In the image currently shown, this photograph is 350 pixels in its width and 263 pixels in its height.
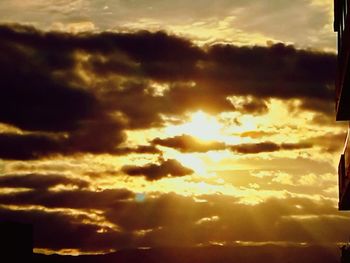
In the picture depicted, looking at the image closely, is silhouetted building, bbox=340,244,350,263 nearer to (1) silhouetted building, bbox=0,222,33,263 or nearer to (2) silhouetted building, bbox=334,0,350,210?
(2) silhouetted building, bbox=334,0,350,210

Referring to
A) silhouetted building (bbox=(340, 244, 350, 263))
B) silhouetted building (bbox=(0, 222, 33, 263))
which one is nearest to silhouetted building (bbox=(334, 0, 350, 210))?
silhouetted building (bbox=(340, 244, 350, 263))

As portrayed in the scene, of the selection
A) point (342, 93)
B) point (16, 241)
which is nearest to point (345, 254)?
point (342, 93)

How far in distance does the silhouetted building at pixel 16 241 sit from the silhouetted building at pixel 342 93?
5734cm

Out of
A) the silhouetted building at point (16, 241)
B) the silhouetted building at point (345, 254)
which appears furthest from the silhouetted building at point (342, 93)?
the silhouetted building at point (16, 241)

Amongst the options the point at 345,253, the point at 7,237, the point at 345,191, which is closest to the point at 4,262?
the point at 7,237

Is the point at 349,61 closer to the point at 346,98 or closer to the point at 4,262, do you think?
the point at 346,98

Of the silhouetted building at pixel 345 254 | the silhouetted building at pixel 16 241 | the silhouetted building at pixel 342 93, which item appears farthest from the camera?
the silhouetted building at pixel 16 241

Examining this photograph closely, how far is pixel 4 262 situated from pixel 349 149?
211ft

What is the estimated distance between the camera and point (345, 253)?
155 feet

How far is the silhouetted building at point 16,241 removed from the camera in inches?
3659

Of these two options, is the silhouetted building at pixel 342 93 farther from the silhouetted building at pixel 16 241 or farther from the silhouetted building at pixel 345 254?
the silhouetted building at pixel 16 241

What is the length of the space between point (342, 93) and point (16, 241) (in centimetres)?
6752

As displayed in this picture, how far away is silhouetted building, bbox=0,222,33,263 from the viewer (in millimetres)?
92938

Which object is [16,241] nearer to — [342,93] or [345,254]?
[345,254]
